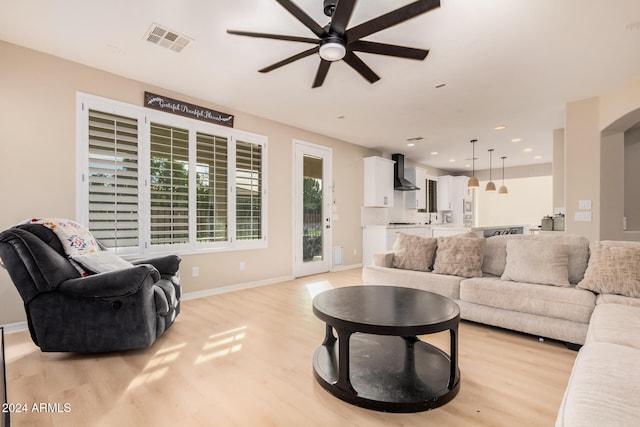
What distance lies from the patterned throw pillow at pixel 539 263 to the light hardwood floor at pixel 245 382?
52 cm

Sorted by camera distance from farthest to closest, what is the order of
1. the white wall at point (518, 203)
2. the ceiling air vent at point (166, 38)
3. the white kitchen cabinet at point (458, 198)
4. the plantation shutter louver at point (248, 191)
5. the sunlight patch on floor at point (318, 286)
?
the white wall at point (518, 203) < the white kitchen cabinet at point (458, 198) < the plantation shutter louver at point (248, 191) < the sunlight patch on floor at point (318, 286) < the ceiling air vent at point (166, 38)

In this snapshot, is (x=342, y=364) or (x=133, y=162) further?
(x=133, y=162)

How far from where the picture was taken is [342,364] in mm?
1838

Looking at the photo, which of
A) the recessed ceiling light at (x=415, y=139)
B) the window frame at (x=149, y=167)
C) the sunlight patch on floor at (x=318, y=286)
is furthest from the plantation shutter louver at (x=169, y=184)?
the recessed ceiling light at (x=415, y=139)

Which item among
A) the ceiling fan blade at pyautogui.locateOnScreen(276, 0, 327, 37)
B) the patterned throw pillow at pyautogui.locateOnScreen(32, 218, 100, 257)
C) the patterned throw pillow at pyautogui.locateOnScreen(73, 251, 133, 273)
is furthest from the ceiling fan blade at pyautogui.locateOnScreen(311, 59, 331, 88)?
the patterned throw pillow at pyautogui.locateOnScreen(32, 218, 100, 257)

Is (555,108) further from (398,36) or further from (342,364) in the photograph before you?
(342,364)

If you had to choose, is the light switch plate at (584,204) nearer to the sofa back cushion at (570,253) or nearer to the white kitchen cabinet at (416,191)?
the sofa back cushion at (570,253)

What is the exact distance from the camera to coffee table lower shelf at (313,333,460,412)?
1759 mm

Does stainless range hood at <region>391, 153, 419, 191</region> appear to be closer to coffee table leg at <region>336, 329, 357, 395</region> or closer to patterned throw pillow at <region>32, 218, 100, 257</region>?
coffee table leg at <region>336, 329, 357, 395</region>

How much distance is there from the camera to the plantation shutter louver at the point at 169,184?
389 centimetres

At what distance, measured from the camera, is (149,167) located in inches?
151

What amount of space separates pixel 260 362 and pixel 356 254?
4.73 meters

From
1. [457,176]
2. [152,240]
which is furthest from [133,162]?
[457,176]

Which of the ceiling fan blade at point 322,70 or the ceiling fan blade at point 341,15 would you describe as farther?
the ceiling fan blade at point 322,70
